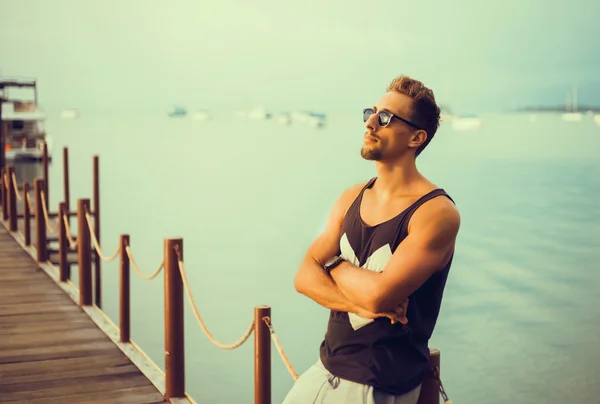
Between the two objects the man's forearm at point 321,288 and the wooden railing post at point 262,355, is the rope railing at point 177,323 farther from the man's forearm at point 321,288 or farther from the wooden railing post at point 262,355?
the man's forearm at point 321,288

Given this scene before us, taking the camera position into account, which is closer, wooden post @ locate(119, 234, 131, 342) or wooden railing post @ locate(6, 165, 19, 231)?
wooden post @ locate(119, 234, 131, 342)

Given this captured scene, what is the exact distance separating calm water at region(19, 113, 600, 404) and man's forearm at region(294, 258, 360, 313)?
10.4 m

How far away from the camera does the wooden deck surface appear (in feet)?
16.0

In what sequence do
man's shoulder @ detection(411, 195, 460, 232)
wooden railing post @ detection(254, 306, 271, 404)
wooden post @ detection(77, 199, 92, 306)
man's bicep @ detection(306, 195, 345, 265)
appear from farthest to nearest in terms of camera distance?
wooden post @ detection(77, 199, 92, 306) < wooden railing post @ detection(254, 306, 271, 404) < man's bicep @ detection(306, 195, 345, 265) < man's shoulder @ detection(411, 195, 460, 232)

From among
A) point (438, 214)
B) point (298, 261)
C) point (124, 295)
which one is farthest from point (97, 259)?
point (298, 261)

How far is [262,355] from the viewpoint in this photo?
3723mm

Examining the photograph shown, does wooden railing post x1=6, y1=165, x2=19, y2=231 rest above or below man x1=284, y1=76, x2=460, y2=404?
below

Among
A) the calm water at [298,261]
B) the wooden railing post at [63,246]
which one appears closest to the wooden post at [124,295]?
the wooden railing post at [63,246]

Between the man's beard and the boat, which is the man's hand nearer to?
the man's beard

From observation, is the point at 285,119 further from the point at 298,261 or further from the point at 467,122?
the point at 298,261

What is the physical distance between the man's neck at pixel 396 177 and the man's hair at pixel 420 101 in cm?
9

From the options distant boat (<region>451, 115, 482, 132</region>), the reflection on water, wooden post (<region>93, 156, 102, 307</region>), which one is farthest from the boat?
distant boat (<region>451, 115, 482, 132</region>)

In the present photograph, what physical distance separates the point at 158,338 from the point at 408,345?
44.6ft

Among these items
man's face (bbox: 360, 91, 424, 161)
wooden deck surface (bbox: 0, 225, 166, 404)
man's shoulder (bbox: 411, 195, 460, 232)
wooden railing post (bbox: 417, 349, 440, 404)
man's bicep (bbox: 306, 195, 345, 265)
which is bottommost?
wooden deck surface (bbox: 0, 225, 166, 404)
